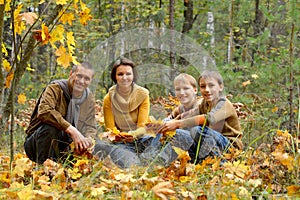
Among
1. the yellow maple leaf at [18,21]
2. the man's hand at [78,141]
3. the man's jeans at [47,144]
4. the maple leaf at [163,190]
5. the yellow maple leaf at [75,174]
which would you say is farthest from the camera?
the man's jeans at [47,144]

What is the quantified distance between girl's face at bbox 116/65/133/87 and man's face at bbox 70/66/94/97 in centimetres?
31

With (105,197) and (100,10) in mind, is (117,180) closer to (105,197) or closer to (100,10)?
(105,197)

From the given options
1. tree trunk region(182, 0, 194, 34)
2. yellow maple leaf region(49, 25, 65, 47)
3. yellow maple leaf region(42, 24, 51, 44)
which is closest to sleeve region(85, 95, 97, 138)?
yellow maple leaf region(49, 25, 65, 47)

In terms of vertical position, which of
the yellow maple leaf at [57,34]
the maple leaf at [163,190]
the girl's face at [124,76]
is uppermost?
the yellow maple leaf at [57,34]

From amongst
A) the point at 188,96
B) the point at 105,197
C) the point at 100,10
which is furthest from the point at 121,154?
the point at 100,10

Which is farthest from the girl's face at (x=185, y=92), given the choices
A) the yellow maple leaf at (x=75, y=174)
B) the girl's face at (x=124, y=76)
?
the yellow maple leaf at (x=75, y=174)

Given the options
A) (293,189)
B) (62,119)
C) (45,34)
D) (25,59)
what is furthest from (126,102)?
(293,189)

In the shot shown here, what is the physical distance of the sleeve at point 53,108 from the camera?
341 cm

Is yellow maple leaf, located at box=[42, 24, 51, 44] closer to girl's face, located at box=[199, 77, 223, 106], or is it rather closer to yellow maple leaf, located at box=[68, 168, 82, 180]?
yellow maple leaf, located at box=[68, 168, 82, 180]

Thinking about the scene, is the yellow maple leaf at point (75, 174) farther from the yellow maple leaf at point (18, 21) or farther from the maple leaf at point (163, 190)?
the yellow maple leaf at point (18, 21)

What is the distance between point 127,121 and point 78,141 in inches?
24.0

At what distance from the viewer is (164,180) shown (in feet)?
8.71

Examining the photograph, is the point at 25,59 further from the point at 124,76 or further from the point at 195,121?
the point at 195,121

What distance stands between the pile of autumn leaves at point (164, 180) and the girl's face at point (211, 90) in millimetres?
556
